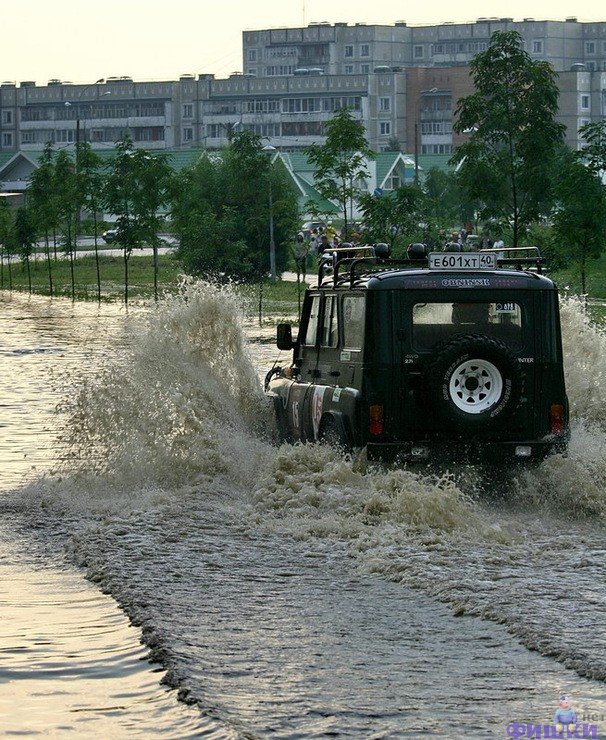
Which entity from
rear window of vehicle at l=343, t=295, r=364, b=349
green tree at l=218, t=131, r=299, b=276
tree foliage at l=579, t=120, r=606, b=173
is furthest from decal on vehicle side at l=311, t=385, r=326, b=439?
green tree at l=218, t=131, r=299, b=276

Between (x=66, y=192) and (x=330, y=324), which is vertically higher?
(x=66, y=192)

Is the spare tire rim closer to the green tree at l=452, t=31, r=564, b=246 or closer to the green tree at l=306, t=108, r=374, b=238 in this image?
the green tree at l=452, t=31, r=564, b=246

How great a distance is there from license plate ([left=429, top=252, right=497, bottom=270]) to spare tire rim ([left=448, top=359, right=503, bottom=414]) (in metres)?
0.84

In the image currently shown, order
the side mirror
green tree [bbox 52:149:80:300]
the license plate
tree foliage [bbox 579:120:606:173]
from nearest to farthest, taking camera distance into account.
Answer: the license plate
the side mirror
tree foliage [bbox 579:120:606:173]
green tree [bbox 52:149:80:300]

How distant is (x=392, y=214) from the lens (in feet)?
112

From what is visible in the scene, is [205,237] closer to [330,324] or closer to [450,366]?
[330,324]

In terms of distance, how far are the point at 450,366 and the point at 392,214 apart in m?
22.5

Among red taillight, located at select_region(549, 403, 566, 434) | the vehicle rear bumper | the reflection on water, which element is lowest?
the reflection on water

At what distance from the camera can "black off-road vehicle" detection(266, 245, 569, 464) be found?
39.1 ft

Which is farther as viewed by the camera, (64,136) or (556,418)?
(64,136)

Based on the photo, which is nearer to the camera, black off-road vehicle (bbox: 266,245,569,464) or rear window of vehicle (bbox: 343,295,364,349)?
black off-road vehicle (bbox: 266,245,569,464)

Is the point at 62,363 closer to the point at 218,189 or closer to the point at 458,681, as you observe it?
the point at 458,681

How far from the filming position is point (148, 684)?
775 centimetres

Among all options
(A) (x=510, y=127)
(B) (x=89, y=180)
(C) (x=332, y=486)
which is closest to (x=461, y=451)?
(C) (x=332, y=486)
